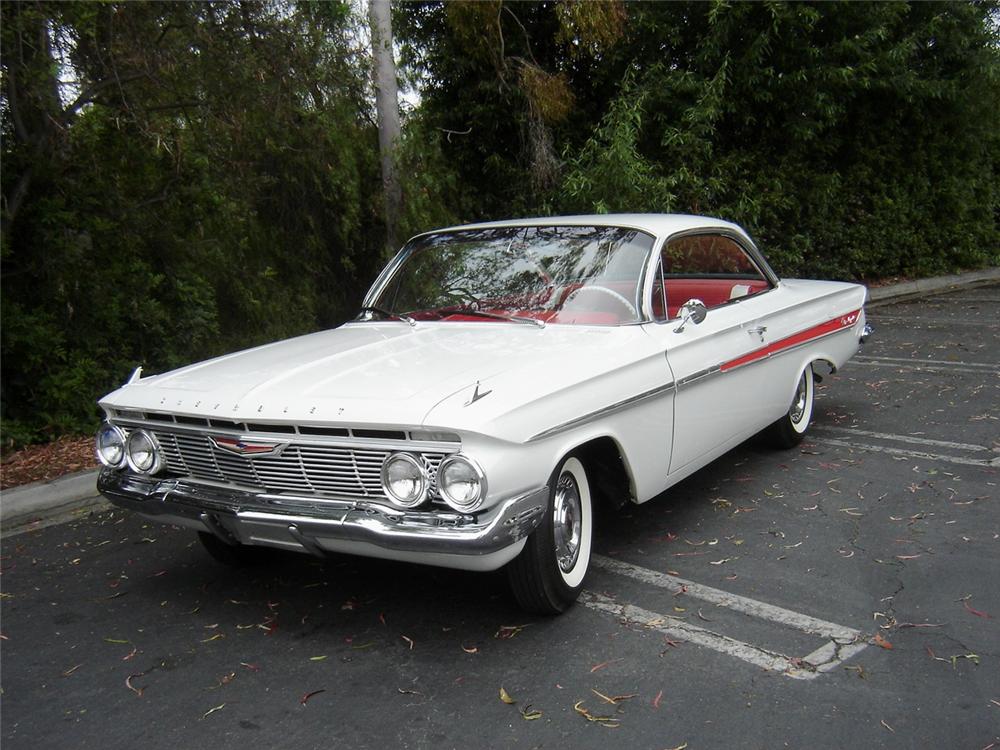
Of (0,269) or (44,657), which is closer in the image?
(44,657)

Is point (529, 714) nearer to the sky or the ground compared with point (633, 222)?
nearer to the ground

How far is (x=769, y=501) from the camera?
17.3ft

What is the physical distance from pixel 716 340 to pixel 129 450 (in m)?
2.88

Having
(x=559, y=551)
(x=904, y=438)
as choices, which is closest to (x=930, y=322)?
(x=904, y=438)

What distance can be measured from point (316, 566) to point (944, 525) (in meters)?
3.08

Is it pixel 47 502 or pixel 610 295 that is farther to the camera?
pixel 47 502

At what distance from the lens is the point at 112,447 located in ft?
13.8

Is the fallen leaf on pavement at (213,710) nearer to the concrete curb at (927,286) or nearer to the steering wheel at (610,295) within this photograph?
the steering wheel at (610,295)

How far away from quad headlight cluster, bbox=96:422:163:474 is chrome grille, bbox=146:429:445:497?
0.24 ft

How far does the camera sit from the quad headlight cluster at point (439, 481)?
340cm

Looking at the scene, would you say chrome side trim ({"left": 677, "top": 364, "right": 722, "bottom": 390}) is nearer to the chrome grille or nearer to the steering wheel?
the steering wheel

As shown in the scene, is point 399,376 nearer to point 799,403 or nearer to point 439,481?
point 439,481

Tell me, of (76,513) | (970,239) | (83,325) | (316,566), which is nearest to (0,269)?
(83,325)

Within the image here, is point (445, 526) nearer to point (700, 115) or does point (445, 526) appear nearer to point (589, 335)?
point (589, 335)
